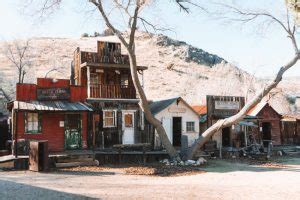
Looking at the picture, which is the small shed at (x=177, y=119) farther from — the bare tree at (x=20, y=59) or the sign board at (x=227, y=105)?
the bare tree at (x=20, y=59)

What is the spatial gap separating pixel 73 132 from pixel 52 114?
178 centimetres

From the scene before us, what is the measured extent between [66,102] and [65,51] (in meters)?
63.6

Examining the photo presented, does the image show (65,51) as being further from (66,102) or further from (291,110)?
(66,102)

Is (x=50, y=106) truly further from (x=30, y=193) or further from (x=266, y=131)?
(x=266, y=131)

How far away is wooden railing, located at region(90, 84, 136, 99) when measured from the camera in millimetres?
25391

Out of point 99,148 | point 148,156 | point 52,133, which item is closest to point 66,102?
point 52,133

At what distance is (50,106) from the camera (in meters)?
22.5

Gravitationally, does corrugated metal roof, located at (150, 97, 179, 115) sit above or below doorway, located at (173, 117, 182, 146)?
above

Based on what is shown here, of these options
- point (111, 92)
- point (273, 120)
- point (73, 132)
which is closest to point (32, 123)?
point (73, 132)

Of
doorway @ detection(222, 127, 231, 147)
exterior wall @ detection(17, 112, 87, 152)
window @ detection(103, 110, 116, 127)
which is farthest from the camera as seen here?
doorway @ detection(222, 127, 231, 147)

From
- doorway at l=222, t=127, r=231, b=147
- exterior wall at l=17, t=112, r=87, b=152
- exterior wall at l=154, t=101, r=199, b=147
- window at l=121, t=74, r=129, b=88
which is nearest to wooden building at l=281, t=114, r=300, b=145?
doorway at l=222, t=127, r=231, b=147

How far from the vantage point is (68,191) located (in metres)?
12.5

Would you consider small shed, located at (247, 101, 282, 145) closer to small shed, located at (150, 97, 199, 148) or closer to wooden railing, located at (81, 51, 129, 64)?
small shed, located at (150, 97, 199, 148)

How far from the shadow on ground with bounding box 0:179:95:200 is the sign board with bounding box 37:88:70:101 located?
10.5 m
